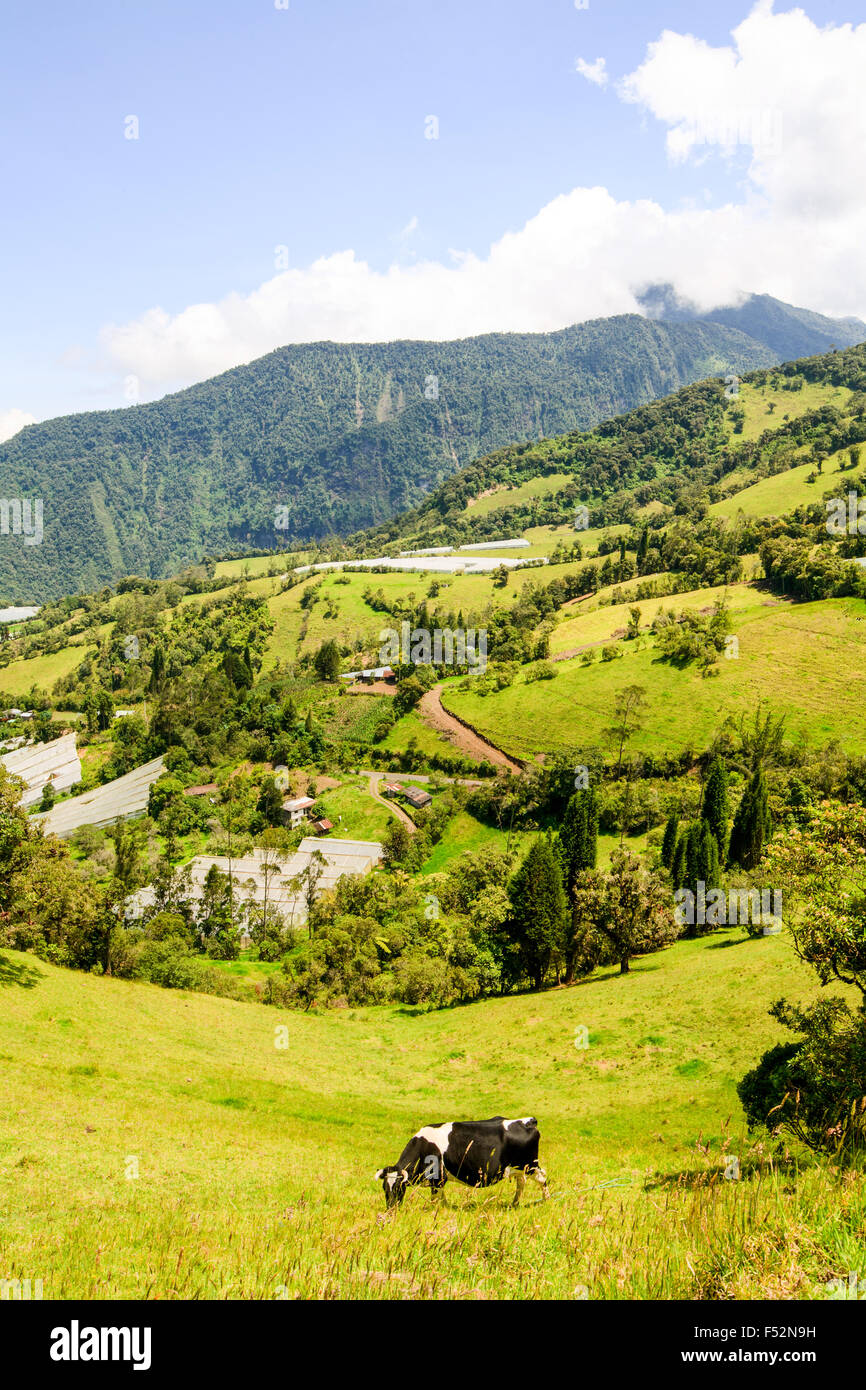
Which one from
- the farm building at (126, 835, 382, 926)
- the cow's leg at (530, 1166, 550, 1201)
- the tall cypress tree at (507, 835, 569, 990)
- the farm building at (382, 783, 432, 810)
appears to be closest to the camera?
the cow's leg at (530, 1166, 550, 1201)

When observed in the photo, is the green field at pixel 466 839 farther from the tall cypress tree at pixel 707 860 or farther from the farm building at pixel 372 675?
the farm building at pixel 372 675

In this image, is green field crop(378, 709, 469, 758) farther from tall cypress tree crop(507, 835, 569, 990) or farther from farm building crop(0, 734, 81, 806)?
farm building crop(0, 734, 81, 806)

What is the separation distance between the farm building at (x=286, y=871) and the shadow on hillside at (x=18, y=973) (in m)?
51.4

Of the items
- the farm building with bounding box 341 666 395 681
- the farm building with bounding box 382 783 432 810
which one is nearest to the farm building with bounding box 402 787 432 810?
the farm building with bounding box 382 783 432 810

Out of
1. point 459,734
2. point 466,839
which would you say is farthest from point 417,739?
point 466,839

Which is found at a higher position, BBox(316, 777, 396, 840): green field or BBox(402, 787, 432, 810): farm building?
BBox(402, 787, 432, 810): farm building

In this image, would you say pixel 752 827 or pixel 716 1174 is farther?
pixel 752 827

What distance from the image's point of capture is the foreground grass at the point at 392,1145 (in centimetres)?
735

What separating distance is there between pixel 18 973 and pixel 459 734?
10048 cm

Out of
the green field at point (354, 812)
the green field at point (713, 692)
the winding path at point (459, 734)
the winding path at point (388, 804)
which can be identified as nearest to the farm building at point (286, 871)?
the green field at point (354, 812)

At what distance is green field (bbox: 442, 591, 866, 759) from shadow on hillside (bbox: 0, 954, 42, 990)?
9273 cm

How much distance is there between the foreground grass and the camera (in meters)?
7.35

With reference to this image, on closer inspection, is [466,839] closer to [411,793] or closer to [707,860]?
[411,793]

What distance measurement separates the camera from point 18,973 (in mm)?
35875
